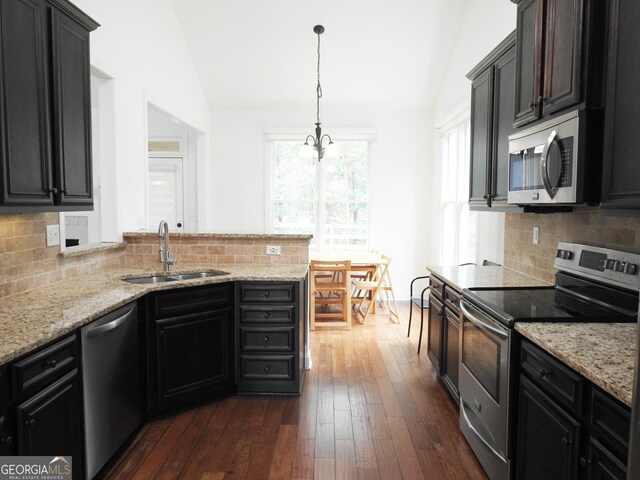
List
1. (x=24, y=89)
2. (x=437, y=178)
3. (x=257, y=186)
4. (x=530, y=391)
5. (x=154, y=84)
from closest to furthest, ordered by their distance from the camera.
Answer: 1. (x=530, y=391)
2. (x=24, y=89)
3. (x=154, y=84)
4. (x=437, y=178)
5. (x=257, y=186)

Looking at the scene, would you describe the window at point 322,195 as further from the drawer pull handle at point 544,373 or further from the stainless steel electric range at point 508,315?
the drawer pull handle at point 544,373

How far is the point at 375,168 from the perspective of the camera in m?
6.21

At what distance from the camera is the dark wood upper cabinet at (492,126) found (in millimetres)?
2689

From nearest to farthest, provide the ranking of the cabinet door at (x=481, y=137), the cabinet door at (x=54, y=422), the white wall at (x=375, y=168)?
the cabinet door at (x=54, y=422) < the cabinet door at (x=481, y=137) < the white wall at (x=375, y=168)

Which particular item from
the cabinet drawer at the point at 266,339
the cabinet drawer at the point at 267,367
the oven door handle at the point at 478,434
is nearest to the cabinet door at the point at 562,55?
the oven door handle at the point at 478,434

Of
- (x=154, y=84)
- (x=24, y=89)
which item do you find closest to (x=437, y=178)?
(x=154, y=84)

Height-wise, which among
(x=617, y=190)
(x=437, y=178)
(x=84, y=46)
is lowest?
(x=617, y=190)

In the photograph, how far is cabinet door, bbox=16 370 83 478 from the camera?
1.55 meters

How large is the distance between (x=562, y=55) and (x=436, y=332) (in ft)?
6.75

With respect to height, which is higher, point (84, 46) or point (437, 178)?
point (84, 46)

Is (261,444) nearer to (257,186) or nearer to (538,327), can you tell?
(538,327)

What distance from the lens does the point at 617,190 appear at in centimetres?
163

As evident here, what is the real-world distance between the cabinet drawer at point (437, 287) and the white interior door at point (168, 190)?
3.78 m

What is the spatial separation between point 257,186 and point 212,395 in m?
3.72
